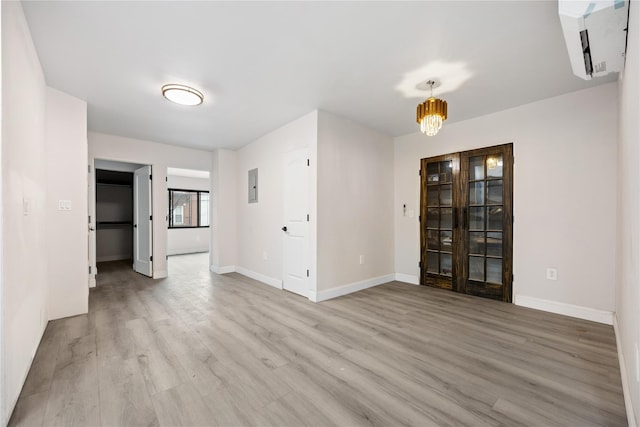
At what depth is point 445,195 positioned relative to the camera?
4133 millimetres

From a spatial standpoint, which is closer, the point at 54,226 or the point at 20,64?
the point at 20,64

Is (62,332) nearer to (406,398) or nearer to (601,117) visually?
(406,398)

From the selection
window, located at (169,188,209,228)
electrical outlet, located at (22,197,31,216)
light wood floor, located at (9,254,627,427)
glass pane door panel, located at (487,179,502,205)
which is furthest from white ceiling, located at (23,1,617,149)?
window, located at (169,188,209,228)

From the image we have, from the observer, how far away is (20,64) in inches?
73.2

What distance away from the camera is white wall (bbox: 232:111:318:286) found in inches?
150

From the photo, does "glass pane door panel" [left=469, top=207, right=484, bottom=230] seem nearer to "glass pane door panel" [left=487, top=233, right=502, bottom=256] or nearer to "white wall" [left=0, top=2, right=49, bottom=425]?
"glass pane door panel" [left=487, top=233, right=502, bottom=256]

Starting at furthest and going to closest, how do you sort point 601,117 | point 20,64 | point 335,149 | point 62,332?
point 335,149 < point 601,117 < point 62,332 < point 20,64

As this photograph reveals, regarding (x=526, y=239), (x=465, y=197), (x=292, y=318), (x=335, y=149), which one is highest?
(x=335, y=149)

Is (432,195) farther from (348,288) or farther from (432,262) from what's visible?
(348,288)

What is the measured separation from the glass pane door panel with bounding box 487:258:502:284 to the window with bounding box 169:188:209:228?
26.5ft

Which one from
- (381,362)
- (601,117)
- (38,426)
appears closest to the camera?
(38,426)

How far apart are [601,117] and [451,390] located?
3.25m

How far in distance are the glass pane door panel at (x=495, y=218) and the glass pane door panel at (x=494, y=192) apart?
8 centimetres

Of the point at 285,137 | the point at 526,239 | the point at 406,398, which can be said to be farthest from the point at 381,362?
the point at 285,137
